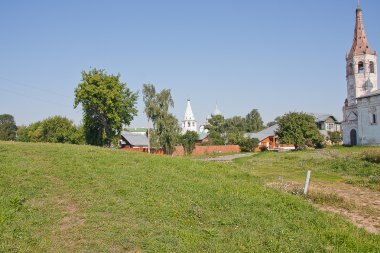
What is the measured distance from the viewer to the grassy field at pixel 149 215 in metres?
7.35

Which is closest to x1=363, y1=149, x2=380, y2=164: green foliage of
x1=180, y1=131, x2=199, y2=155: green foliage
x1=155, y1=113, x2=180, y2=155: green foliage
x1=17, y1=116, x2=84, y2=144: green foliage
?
x1=155, y1=113, x2=180, y2=155: green foliage

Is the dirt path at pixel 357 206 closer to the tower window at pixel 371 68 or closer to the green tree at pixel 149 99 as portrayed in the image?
the green tree at pixel 149 99

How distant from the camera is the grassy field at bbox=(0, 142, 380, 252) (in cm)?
735

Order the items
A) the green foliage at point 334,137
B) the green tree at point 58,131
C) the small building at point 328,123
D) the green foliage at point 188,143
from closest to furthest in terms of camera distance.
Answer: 1. the green foliage at point 188,143
2. the green tree at point 58,131
3. the green foliage at point 334,137
4. the small building at point 328,123

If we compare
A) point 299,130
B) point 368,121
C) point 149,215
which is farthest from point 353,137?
point 149,215

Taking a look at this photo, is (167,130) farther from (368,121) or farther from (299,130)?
(368,121)

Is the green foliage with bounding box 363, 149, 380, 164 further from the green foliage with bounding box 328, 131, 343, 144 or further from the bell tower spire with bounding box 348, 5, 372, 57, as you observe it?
the green foliage with bounding box 328, 131, 343, 144

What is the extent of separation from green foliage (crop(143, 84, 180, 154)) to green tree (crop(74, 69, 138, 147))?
4.71 meters

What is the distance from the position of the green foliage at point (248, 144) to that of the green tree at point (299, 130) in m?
11.4

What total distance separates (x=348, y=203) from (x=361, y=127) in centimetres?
4995

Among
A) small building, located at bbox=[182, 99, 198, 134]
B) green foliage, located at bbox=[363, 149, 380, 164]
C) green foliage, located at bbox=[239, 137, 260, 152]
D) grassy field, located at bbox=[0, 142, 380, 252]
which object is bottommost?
grassy field, located at bbox=[0, 142, 380, 252]

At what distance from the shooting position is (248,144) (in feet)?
209

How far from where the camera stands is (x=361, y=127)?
55812 millimetres

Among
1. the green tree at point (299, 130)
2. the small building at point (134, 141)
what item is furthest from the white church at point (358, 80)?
the small building at point (134, 141)
